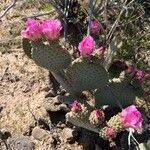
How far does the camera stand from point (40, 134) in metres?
3.48

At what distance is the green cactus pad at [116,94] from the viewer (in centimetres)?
331

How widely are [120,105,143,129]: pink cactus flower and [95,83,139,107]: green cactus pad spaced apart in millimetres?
382

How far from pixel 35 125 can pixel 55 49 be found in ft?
2.36

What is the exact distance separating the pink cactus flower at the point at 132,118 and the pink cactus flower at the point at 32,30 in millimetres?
692

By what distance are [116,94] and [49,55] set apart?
532mm

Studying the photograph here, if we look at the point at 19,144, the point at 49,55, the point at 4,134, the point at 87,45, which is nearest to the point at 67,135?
the point at 19,144

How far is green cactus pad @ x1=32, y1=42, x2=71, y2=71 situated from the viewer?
3082 mm

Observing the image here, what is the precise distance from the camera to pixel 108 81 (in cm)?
321

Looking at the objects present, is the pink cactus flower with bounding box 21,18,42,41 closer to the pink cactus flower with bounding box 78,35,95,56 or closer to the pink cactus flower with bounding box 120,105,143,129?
the pink cactus flower with bounding box 78,35,95,56

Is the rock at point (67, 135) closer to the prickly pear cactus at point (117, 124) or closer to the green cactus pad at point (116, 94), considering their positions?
the green cactus pad at point (116, 94)

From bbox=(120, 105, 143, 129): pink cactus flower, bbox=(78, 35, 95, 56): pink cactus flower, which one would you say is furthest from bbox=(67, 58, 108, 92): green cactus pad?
bbox=(120, 105, 143, 129): pink cactus flower

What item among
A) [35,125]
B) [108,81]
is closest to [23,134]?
[35,125]

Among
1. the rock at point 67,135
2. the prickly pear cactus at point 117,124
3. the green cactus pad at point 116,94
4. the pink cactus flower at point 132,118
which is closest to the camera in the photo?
the pink cactus flower at point 132,118

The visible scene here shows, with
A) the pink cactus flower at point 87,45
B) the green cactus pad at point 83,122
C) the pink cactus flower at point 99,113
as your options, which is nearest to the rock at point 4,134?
the green cactus pad at point 83,122
